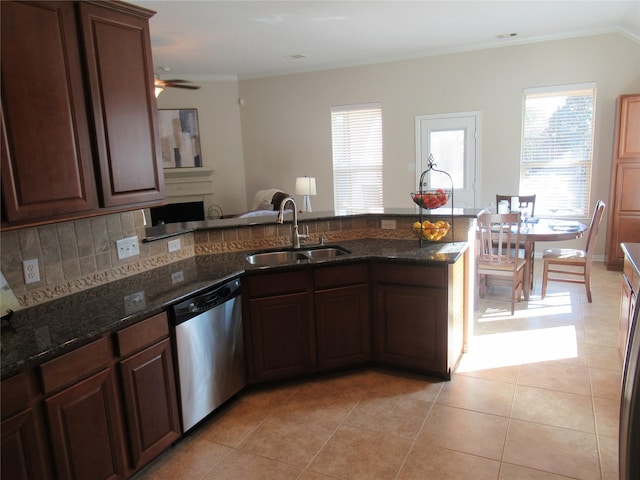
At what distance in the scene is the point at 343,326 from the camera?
10.2 ft

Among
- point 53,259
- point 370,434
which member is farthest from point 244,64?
point 370,434

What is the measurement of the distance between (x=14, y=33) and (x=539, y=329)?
4071 millimetres

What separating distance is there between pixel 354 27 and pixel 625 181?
3.69 m

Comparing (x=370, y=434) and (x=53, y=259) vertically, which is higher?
(x=53, y=259)

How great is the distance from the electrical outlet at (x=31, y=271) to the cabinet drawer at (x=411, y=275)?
77.7 inches

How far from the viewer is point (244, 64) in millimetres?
7012

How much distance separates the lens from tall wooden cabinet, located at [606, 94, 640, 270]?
5.24 meters

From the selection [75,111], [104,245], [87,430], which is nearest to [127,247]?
[104,245]

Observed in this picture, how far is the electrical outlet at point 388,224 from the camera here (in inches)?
143

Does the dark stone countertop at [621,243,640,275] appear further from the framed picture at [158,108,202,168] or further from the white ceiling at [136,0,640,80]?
the framed picture at [158,108,202,168]

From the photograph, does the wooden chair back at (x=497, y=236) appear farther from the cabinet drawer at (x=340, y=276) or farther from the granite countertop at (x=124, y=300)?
the cabinet drawer at (x=340, y=276)

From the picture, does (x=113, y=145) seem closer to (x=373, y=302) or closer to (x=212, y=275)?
(x=212, y=275)

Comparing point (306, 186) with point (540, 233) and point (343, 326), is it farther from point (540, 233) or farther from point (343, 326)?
point (343, 326)

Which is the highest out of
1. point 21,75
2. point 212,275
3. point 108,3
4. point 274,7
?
point 274,7
